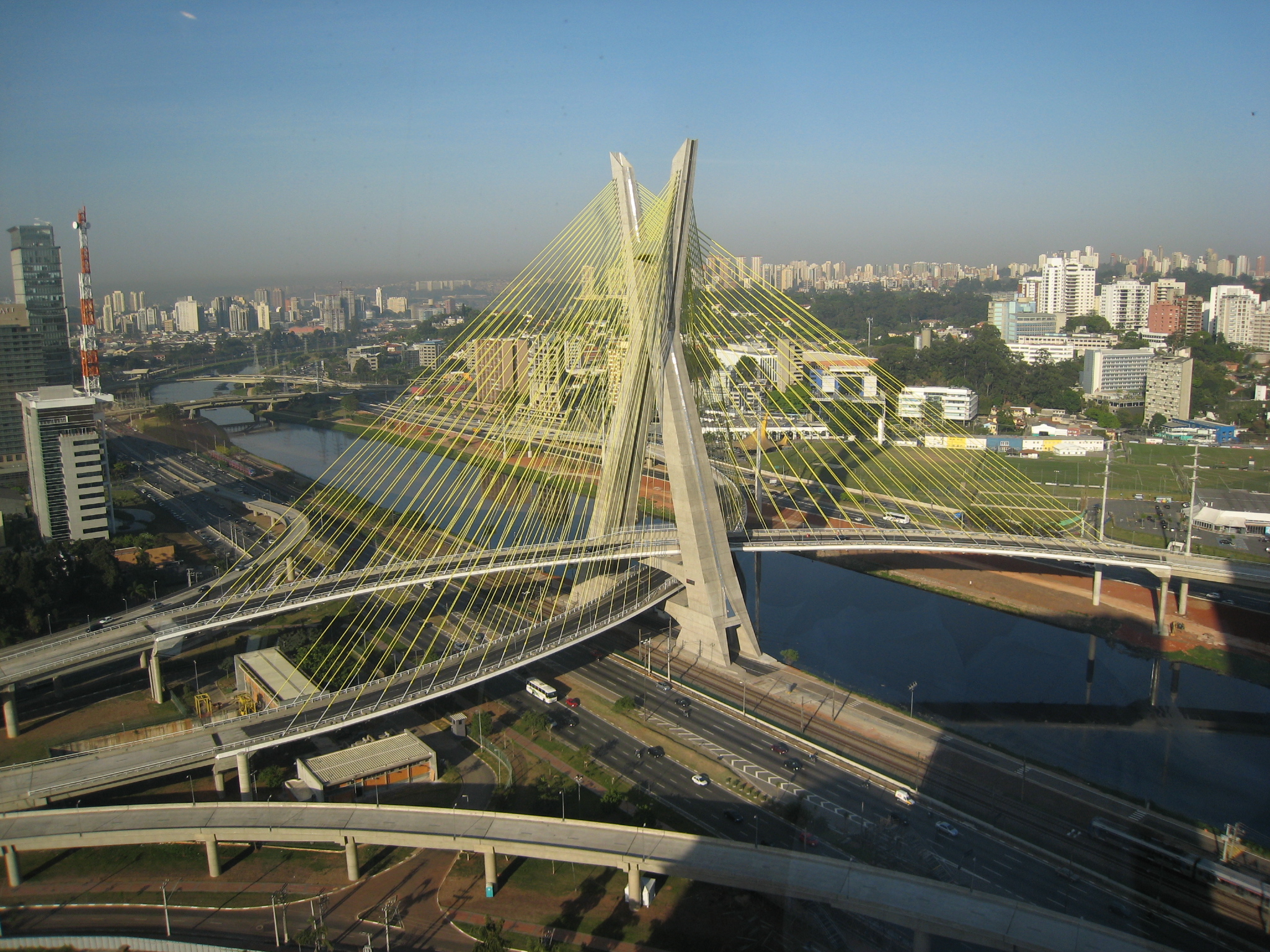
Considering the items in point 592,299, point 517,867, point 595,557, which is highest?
point 592,299

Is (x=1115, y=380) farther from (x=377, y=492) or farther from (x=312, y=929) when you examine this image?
(x=312, y=929)

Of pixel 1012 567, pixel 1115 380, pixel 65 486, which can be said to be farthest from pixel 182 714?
pixel 1115 380

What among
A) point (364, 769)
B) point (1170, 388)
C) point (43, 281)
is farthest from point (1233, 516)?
point (43, 281)

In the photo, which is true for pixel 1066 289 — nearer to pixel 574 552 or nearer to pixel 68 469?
pixel 574 552

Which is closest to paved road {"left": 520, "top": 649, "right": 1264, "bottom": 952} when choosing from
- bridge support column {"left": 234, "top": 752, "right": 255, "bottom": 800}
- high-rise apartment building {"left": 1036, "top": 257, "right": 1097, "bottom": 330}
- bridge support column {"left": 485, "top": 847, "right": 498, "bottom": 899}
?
bridge support column {"left": 485, "top": 847, "right": 498, "bottom": 899}

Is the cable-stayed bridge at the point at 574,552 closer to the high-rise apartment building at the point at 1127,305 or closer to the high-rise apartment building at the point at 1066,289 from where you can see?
the high-rise apartment building at the point at 1127,305

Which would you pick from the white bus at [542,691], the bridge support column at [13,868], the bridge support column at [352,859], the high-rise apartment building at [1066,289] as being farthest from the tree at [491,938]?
the high-rise apartment building at [1066,289]
